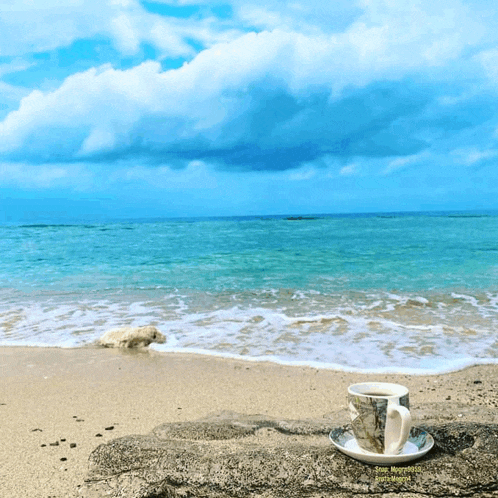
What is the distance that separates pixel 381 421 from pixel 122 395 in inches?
129

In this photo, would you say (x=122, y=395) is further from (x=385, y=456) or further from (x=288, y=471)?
(x=385, y=456)

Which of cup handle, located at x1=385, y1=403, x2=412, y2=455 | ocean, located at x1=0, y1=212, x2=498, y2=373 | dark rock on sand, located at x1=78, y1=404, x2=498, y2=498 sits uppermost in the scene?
cup handle, located at x1=385, y1=403, x2=412, y2=455

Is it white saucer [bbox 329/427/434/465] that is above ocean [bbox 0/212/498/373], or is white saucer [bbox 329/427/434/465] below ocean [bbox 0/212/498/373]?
above

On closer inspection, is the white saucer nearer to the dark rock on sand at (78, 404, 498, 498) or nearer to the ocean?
the dark rock on sand at (78, 404, 498, 498)

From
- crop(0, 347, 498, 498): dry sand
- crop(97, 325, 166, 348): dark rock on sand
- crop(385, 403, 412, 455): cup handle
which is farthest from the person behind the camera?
crop(97, 325, 166, 348): dark rock on sand

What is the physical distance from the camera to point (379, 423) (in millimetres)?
2193

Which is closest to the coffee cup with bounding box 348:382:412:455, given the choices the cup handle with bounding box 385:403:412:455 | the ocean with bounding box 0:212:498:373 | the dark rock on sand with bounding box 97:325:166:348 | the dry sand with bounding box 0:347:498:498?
the cup handle with bounding box 385:403:412:455

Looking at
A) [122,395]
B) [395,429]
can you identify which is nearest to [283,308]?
[122,395]

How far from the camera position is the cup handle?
2133mm

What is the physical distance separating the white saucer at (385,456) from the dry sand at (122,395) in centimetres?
141

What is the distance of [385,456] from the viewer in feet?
7.02

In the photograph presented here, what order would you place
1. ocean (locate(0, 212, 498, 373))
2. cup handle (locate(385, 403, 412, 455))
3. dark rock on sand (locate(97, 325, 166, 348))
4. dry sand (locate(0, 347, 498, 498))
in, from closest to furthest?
cup handle (locate(385, 403, 412, 455)), dry sand (locate(0, 347, 498, 498)), ocean (locate(0, 212, 498, 373)), dark rock on sand (locate(97, 325, 166, 348))

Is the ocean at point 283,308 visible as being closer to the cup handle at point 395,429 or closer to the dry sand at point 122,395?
the dry sand at point 122,395

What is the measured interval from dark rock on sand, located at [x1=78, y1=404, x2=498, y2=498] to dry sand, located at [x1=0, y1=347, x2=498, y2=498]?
1.05ft
